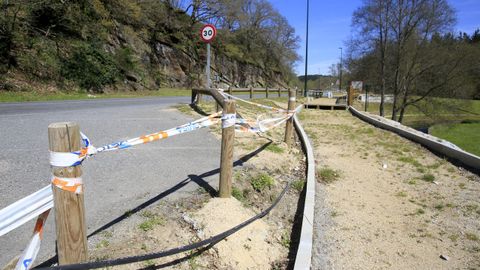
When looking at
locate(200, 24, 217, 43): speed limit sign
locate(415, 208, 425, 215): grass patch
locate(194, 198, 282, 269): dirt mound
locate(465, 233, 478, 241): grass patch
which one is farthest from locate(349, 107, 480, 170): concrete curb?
locate(200, 24, 217, 43): speed limit sign

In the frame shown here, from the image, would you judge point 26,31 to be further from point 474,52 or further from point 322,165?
point 474,52

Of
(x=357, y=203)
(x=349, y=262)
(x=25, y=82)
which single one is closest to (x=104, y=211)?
(x=349, y=262)

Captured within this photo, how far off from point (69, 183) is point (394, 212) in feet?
15.0

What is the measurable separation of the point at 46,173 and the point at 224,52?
4464cm

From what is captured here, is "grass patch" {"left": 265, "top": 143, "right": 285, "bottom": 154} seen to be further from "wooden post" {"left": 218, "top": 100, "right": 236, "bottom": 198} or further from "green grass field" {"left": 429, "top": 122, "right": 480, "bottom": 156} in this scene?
"green grass field" {"left": 429, "top": 122, "right": 480, "bottom": 156}

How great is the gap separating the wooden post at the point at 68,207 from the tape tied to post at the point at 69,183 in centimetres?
2

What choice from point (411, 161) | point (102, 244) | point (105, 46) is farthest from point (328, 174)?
point (105, 46)

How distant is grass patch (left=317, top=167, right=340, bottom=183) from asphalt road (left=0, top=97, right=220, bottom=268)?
2094 millimetres

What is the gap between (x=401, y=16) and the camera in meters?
31.8

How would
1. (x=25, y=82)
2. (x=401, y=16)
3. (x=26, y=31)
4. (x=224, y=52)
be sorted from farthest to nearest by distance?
(x=224, y=52), (x=401, y=16), (x=26, y=31), (x=25, y=82)

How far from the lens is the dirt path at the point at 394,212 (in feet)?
13.0

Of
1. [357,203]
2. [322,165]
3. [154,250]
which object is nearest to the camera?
[154,250]

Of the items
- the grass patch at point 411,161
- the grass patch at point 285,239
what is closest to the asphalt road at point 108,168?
the grass patch at point 285,239

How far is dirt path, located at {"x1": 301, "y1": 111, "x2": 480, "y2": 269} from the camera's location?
3.97 metres
